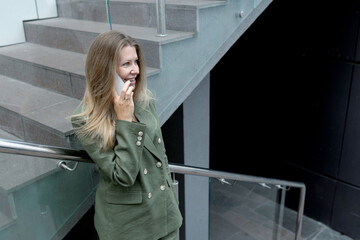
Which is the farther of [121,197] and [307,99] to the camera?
[307,99]

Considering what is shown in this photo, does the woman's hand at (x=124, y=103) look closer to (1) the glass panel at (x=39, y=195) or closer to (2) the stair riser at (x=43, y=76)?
(1) the glass panel at (x=39, y=195)

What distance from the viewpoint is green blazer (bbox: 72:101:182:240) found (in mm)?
1417

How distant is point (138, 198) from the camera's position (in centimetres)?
154

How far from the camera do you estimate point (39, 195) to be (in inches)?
67.9

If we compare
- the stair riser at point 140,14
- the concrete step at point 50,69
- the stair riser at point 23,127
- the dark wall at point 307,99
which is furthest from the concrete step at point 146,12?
the dark wall at point 307,99

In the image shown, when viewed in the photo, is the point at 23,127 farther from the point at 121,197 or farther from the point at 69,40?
the point at 121,197

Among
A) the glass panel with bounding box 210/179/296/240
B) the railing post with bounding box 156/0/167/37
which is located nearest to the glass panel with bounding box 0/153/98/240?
the railing post with bounding box 156/0/167/37

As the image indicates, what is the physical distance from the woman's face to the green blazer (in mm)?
158

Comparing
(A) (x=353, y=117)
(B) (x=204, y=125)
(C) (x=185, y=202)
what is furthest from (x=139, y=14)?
(A) (x=353, y=117)

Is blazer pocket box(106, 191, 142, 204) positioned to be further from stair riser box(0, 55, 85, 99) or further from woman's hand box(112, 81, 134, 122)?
stair riser box(0, 55, 85, 99)

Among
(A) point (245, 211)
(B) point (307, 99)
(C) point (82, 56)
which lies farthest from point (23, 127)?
(B) point (307, 99)

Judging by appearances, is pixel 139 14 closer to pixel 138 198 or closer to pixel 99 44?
pixel 99 44

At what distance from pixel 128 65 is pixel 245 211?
2.68 m

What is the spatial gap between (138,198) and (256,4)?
192 centimetres
